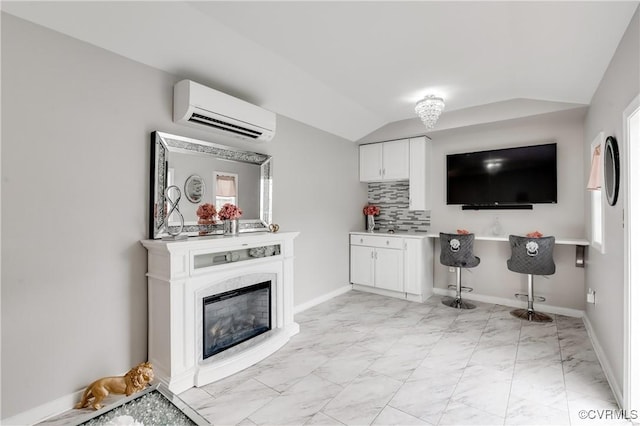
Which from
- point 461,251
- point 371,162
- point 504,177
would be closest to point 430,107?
point 504,177

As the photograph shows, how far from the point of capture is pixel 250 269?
285 cm

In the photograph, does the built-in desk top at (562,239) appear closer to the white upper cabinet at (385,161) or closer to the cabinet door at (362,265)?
the cabinet door at (362,265)

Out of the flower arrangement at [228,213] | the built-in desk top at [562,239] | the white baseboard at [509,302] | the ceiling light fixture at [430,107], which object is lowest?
the white baseboard at [509,302]

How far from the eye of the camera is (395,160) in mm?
4750

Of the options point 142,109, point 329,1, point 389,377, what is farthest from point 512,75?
point 142,109

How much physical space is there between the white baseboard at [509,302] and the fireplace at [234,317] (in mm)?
2895

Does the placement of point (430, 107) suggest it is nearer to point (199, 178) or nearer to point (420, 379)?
point (199, 178)

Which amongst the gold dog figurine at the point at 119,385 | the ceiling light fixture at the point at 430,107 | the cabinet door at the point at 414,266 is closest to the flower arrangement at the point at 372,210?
the cabinet door at the point at 414,266

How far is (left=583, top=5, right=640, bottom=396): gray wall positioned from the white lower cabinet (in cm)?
187

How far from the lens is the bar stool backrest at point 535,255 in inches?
134

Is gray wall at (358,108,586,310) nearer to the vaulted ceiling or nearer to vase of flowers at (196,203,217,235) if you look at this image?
the vaulted ceiling

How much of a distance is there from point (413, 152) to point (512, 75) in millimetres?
1747

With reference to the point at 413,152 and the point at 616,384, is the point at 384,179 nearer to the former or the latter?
the point at 413,152
